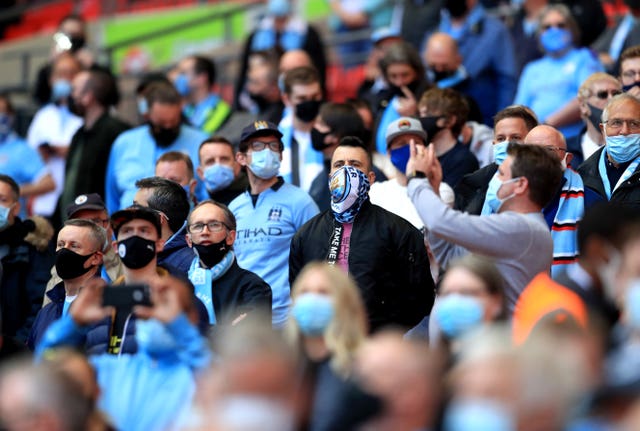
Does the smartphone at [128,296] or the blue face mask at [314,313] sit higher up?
the smartphone at [128,296]

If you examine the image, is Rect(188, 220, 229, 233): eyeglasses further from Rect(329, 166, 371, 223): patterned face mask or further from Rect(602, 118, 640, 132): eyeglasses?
Rect(602, 118, 640, 132): eyeglasses

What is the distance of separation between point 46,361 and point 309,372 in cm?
119

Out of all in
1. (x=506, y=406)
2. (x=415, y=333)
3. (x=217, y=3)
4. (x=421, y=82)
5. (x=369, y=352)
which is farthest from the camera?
(x=217, y=3)

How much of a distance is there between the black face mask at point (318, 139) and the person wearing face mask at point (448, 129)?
75 centimetres

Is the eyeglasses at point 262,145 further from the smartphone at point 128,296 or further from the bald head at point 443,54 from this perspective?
the smartphone at point 128,296

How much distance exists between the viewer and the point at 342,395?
5945 mm

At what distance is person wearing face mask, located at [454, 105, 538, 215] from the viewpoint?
8.81 m

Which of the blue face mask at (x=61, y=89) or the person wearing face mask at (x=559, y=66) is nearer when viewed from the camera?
the person wearing face mask at (x=559, y=66)

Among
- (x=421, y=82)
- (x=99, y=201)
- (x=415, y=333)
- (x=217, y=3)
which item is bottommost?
(x=415, y=333)

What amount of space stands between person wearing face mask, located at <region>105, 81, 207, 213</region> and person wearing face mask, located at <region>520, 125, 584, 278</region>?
3.91 meters

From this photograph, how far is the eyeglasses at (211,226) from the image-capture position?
29.1 feet

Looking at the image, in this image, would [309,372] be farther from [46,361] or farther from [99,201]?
[99,201]

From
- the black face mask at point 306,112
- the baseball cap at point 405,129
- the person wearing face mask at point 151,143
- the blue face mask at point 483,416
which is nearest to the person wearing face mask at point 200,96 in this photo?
the person wearing face mask at point 151,143

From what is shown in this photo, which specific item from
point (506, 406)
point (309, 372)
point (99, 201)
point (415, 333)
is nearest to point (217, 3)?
A: point (99, 201)
